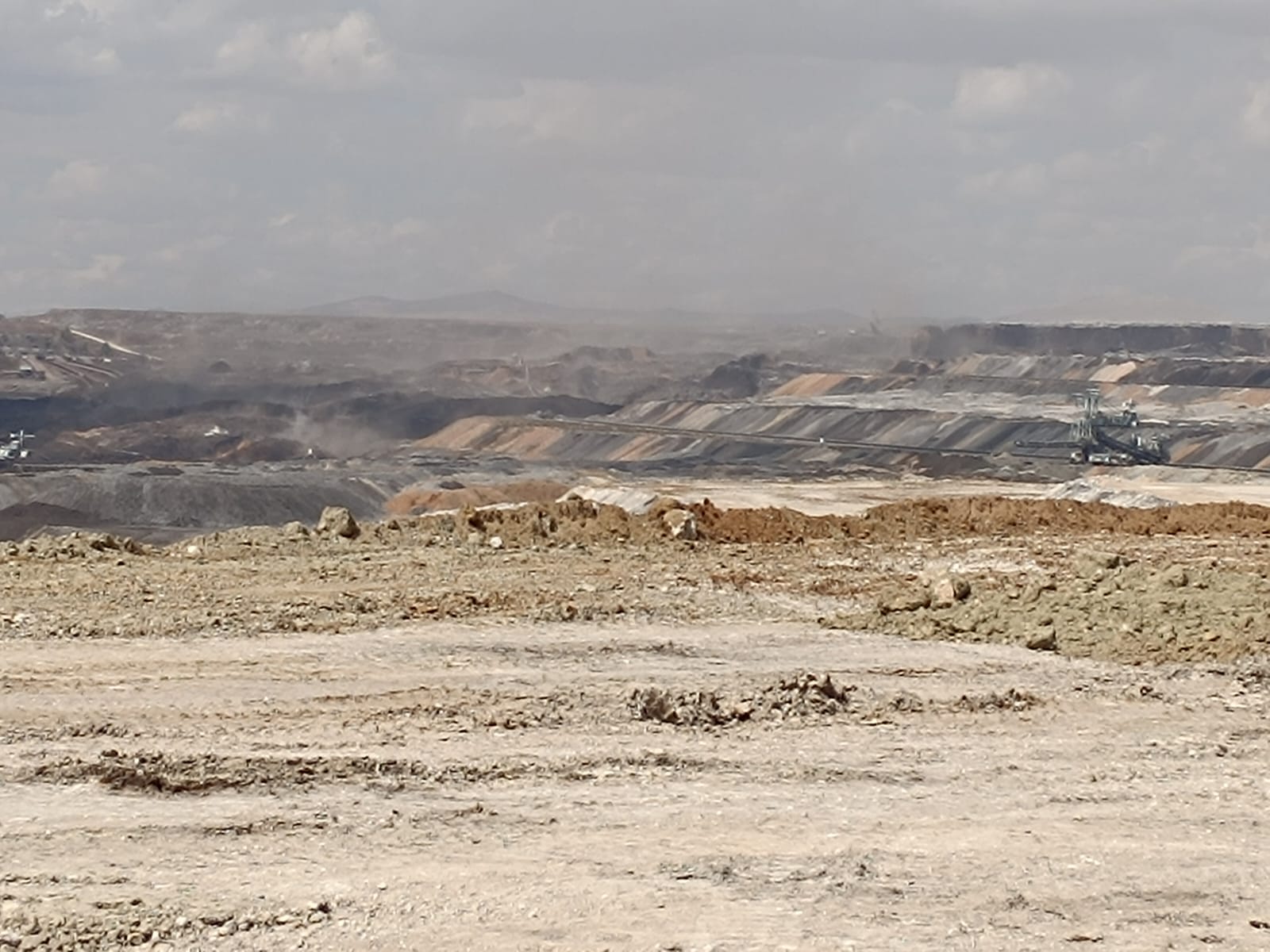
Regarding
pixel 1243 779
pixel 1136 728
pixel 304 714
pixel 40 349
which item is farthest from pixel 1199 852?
pixel 40 349

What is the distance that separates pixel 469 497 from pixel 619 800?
35927 millimetres

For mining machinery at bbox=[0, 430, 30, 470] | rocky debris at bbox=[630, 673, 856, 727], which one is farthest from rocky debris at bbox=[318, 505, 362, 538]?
mining machinery at bbox=[0, 430, 30, 470]

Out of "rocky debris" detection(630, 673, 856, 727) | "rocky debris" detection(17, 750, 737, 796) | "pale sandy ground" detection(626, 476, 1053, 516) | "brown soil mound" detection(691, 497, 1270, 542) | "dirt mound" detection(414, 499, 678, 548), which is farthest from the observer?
"pale sandy ground" detection(626, 476, 1053, 516)

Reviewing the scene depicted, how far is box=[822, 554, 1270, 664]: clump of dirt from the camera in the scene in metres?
14.9

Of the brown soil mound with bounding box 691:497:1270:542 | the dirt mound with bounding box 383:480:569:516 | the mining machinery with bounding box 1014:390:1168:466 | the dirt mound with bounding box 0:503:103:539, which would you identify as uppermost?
the brown soil mound with bounding box 691:497:1270:542

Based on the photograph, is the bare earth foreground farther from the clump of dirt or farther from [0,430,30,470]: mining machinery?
[0,430,30,470]: mining machinery

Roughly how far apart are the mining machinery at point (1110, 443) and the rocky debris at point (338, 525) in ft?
155

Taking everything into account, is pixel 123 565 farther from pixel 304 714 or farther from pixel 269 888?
pixel 269 888

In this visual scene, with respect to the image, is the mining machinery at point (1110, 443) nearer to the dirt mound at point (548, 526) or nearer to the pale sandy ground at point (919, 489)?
the pale sandy ground at point (919, 489)

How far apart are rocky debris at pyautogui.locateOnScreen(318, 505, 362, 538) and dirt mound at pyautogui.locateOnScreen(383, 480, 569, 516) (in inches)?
832

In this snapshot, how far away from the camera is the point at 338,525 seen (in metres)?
21.5

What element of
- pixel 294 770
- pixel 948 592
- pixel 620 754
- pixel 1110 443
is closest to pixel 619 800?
pixel 620 754

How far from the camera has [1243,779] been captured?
11.2 metres

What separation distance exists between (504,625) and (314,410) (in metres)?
81.9
